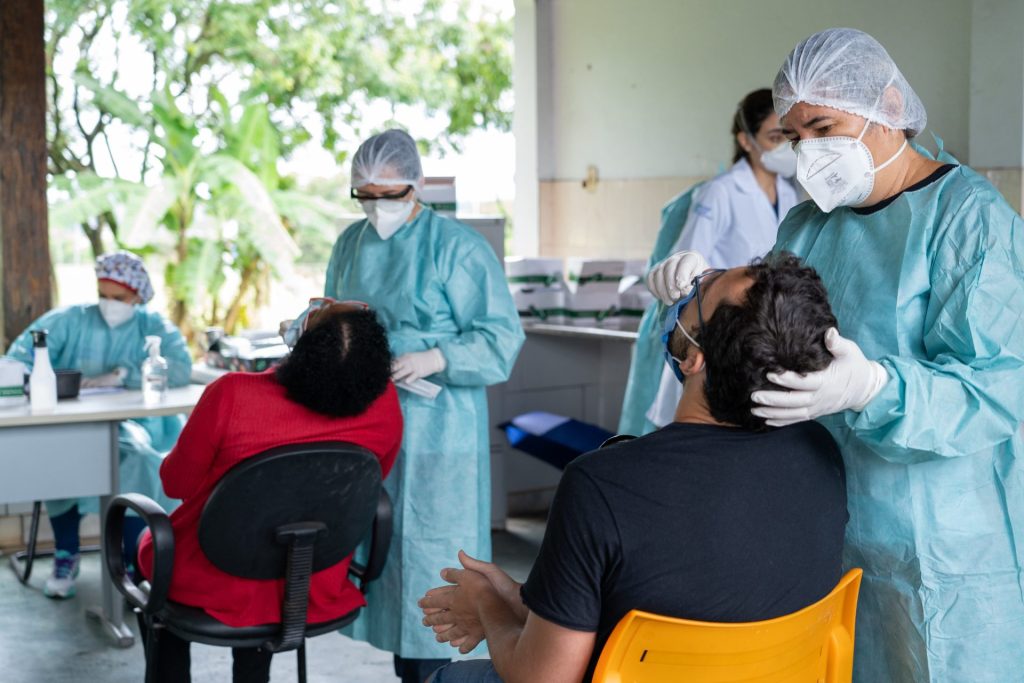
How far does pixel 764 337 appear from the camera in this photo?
4.50ft

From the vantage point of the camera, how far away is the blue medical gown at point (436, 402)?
2979 millimetres

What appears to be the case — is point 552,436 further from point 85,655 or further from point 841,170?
point 841,170

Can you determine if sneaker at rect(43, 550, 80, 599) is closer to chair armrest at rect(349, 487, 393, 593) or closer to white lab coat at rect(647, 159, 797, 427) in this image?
chair armrest at rect(349, 487, 393, 593)

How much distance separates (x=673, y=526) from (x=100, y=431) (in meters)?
2.54

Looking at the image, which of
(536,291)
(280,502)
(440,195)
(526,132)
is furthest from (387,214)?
(526,132)

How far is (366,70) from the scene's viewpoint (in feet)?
30.3

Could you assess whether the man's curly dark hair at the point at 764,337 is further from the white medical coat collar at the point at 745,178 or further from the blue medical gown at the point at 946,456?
the white medical coat collar at the point at 745,178

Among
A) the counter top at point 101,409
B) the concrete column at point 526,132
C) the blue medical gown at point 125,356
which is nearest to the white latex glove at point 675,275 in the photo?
the counter top at point 101,409

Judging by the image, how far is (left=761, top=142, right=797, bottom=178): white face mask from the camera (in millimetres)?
3377

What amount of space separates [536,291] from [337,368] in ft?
8.70

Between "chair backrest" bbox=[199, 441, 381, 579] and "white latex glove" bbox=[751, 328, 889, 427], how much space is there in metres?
1.19

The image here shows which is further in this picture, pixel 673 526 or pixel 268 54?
pixel 268 54

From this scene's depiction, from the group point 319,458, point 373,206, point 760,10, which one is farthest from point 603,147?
point 319,458

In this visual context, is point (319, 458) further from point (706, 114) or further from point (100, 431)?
point (706, 114)
